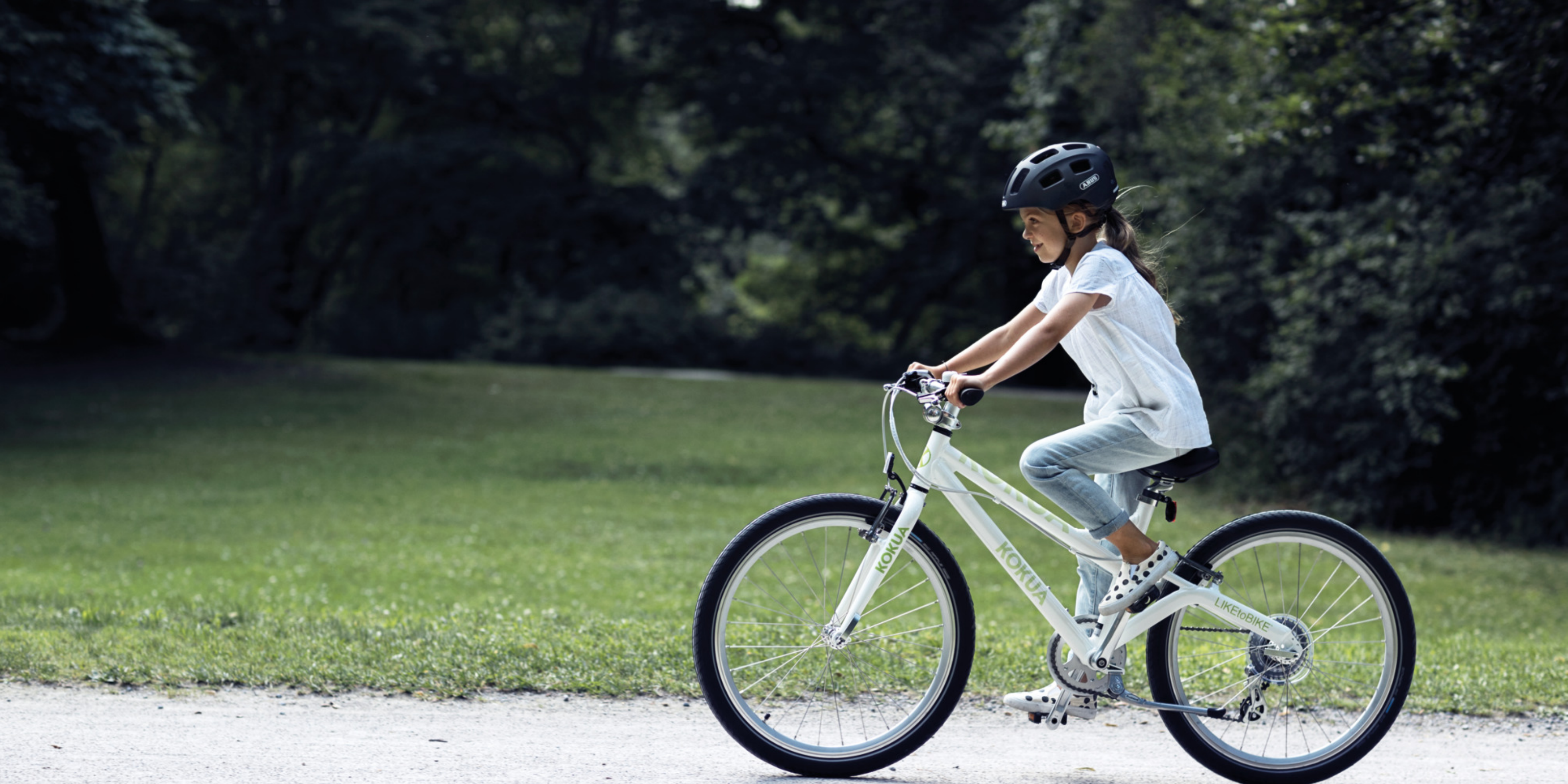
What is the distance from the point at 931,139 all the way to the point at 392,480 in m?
19.4

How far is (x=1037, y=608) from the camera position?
4.12m

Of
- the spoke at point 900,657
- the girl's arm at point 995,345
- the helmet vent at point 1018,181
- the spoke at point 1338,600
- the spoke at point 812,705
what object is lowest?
the spoke at point 900,657

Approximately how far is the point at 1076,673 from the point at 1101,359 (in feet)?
3.14

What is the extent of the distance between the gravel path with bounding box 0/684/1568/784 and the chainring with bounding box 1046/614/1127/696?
278 mm

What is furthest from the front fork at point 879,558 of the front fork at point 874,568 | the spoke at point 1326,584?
the spoke at point 1326,584

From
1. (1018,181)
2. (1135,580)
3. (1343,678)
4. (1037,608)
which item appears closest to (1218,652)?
(1343,678)

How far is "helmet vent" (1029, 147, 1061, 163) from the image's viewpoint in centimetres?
395

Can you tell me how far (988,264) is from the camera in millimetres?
32625

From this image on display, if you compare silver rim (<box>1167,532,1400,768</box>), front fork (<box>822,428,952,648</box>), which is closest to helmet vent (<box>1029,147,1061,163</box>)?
front fork (<box>822,428,952,648</box>)

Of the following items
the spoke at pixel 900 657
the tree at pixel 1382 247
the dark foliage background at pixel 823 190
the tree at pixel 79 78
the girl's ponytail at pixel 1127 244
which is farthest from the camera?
the tree at pixel 79 78

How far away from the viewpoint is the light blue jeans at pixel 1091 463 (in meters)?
3.91

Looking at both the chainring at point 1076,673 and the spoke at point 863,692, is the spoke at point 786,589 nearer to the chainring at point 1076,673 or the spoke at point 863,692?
the spoke at point 863,692

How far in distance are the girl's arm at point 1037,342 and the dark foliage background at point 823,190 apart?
25.5ft

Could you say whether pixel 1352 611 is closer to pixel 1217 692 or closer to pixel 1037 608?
pixel 1217 692
